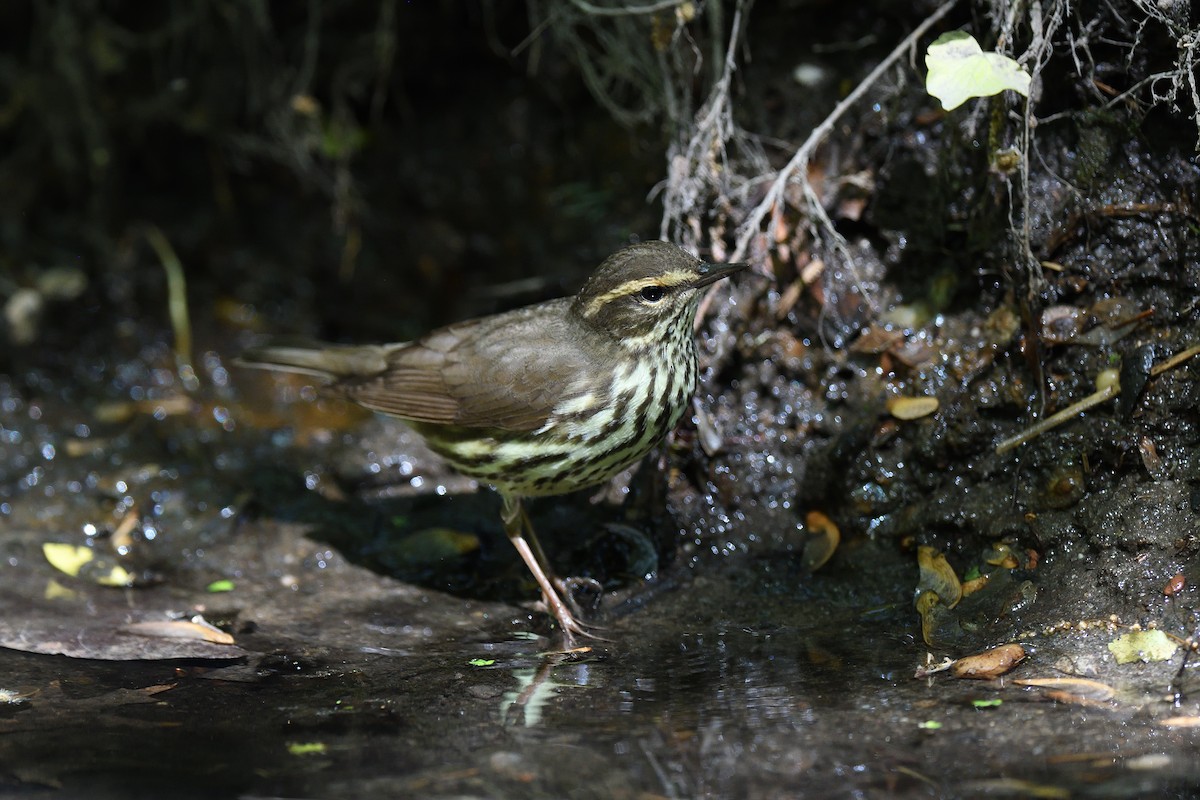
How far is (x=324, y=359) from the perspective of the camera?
572 centimetres

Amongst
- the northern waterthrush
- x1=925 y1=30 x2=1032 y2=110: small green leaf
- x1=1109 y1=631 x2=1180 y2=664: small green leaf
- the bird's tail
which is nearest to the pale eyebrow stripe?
the northern waterthrush

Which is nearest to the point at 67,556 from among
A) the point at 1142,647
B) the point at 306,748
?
the point at 306,748

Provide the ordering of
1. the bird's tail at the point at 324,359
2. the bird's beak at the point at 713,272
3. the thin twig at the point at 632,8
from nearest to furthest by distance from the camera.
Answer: the bird's beak at the point at 713,272
the thin twig at the point at 632,8
the bird's tail at the point at 324,359

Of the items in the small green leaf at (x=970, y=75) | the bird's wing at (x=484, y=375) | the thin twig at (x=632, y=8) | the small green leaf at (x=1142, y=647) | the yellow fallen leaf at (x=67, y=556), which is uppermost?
the thin twig at (x=632, y=8)

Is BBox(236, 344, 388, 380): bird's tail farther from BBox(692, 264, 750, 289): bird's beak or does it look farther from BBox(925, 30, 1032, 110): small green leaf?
BBox(925, 30, 1032, 110): small green leaf

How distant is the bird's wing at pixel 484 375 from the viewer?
4887 millimetres

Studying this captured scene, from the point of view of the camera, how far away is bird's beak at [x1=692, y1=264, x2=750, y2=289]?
4.60 metres

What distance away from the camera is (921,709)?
137 inches

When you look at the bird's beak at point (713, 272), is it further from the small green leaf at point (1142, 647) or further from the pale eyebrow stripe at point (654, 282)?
the small green leaf at point (1142, 647)

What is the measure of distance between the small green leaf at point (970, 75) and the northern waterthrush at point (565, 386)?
1003 mm

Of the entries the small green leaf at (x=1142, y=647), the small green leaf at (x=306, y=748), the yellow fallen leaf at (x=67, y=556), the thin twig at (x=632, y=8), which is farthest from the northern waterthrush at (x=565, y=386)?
the small green leaf at (x=1142, y=647)

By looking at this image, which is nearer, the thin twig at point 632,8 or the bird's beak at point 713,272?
the bird's beak at point 713,272

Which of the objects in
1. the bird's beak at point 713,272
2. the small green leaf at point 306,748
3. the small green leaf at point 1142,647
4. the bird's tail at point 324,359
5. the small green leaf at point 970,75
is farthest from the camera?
the bird's tail at point 324,359

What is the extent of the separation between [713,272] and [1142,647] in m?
2.10
